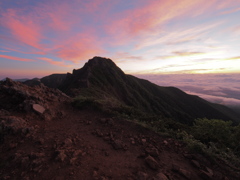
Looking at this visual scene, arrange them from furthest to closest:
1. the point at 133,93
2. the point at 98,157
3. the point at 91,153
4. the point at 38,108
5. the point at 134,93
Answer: the point at 134,93 < the point at 133,93 < the point at 38,108 < the point at 91,153 < the point at 98,157

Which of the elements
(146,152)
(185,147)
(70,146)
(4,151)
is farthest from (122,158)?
(4,151)

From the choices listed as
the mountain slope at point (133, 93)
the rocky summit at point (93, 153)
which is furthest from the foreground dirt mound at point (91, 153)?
the mountain slope at point (133, 93)

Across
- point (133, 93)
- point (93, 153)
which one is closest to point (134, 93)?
point (133, 93)

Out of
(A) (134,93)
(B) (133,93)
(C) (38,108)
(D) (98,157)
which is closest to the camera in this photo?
(D) (98,157)

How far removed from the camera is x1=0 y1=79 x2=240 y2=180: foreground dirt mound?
13.3ft

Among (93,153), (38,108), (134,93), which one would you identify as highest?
(38,108)

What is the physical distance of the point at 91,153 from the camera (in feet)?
16.7

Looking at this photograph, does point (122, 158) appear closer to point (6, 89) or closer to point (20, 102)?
point (20, 102)

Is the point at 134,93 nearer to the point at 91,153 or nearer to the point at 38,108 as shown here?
the point at 38,108

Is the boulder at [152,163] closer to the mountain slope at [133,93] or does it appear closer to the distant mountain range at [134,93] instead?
the mountain slope at [133,93]

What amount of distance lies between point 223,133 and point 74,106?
12489mm

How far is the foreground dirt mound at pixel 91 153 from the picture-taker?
4055 mm

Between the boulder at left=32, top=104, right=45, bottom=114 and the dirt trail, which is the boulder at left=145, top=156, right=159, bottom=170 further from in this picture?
the boulder at left=32, top=104, right=45, bottom=114

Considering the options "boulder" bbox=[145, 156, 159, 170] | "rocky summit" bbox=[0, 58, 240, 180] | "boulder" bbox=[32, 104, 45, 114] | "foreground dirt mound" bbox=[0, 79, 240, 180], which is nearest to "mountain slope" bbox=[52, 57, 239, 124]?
"boulder" bbox=[32, 104, 45, 114]
